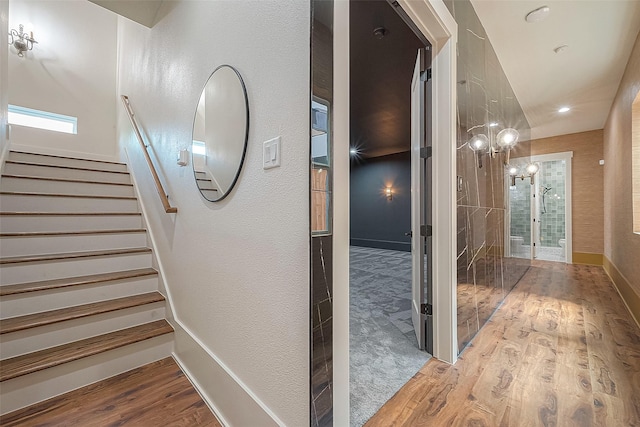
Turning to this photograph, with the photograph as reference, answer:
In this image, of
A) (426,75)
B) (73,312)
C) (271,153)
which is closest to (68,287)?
(73,312)

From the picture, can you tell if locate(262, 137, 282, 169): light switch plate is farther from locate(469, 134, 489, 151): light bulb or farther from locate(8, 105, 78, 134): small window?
locate(8, 105, 78, 134): small window

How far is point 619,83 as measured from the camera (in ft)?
11.9

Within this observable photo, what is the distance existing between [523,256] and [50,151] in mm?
7602

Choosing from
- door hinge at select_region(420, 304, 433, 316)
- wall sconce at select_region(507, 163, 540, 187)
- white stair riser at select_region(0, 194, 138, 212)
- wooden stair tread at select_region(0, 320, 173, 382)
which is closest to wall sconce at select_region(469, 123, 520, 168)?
wall sconce at select_region(507, 163, 540, 187)

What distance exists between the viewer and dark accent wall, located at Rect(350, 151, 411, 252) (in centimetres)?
746

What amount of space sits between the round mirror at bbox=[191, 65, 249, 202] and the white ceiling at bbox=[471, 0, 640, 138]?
2245 millimetres

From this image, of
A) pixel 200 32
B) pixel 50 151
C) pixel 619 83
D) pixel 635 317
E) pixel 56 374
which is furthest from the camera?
pixel 50 151

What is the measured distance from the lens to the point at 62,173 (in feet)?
10.3

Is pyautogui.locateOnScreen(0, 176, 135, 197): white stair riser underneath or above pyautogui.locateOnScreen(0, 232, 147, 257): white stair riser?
above

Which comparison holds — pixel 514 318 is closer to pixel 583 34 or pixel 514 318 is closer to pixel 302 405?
pixel 302 405

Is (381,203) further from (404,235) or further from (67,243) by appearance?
(67,243)

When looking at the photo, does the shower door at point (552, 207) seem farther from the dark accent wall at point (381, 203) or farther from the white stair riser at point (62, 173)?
the white stair riser at point (62, 173)

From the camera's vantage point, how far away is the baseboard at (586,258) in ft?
17.5

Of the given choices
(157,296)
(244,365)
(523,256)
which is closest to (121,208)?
(157,296)
